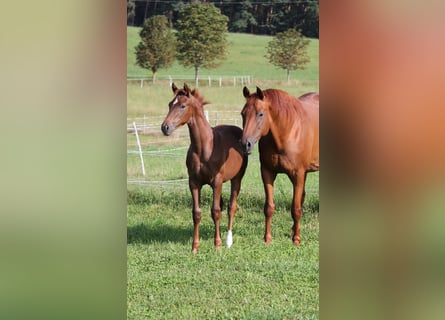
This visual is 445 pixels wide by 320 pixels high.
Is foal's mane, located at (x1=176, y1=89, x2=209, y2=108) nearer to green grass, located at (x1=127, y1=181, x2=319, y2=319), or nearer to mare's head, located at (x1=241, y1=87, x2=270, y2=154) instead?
mare's head, located at (x1=241, y1=87, x2=270, y2=154)

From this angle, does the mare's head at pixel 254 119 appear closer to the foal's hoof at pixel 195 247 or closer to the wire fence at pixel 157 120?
the wire fence at pixel 157 120

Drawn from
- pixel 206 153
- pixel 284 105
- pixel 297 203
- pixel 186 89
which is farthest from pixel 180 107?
pixel 297 203

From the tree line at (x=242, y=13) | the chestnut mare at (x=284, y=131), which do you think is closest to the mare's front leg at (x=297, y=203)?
the chestnut mare at (x=284, y=131)

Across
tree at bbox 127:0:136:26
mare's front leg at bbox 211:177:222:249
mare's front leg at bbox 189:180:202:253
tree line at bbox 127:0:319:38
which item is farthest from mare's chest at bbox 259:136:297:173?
tree at bbox 127:0:136:26

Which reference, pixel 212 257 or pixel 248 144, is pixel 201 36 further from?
pixel 212 257

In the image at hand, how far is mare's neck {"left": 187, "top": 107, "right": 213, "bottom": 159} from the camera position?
10.5 feet

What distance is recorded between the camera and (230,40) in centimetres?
310

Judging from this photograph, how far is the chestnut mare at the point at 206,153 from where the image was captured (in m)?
3.15

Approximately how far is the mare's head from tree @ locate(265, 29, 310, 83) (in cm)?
17
